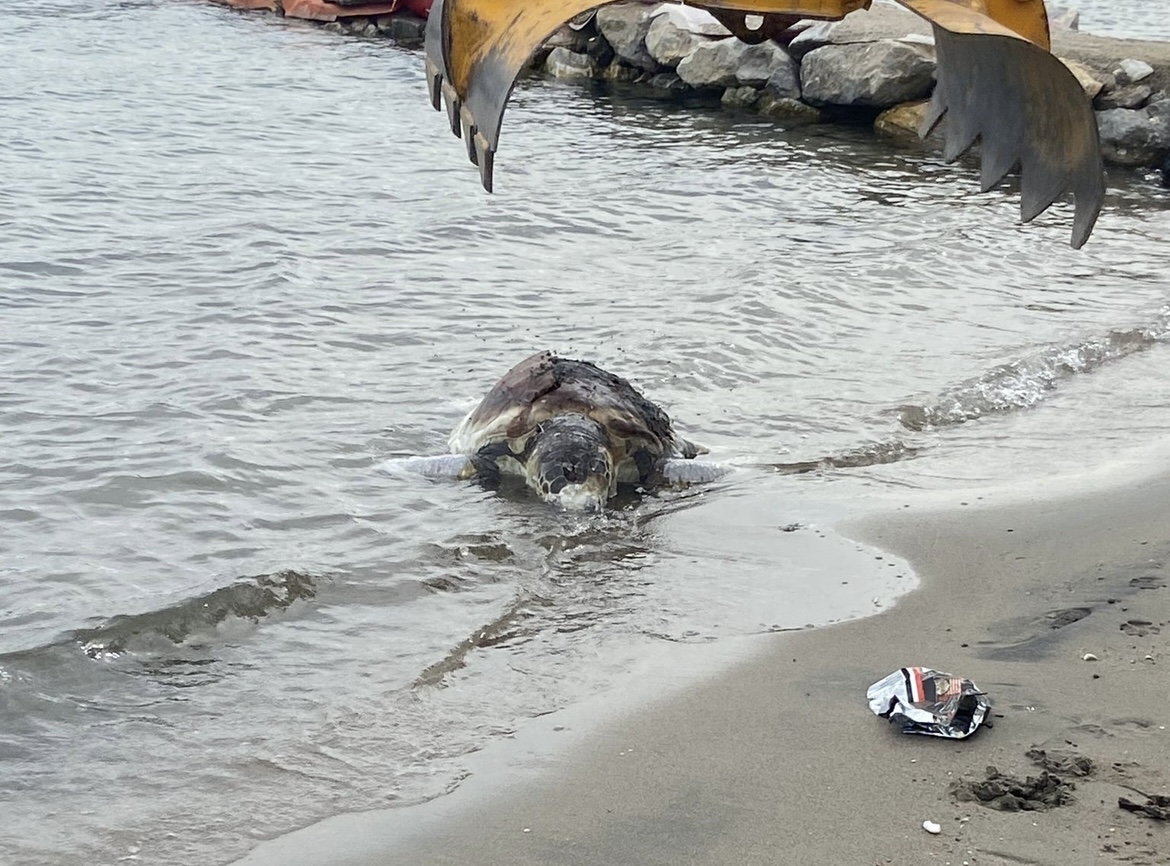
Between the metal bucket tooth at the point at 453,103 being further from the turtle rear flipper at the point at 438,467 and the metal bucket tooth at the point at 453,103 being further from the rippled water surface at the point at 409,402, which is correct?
the turtle rear flipper at the point at 438,467

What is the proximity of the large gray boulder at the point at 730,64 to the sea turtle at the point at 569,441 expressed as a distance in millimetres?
11066

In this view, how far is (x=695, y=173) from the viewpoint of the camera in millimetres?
14078

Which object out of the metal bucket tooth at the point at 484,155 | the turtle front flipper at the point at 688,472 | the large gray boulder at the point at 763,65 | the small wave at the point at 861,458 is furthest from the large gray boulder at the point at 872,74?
the metal bucket tooth at the point at 484,155

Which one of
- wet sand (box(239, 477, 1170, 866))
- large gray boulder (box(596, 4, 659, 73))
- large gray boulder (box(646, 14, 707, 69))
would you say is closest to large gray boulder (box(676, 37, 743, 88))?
large gray boulder (box(646, 14, 707, 69))

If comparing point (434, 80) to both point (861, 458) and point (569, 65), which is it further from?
point (569, 65)

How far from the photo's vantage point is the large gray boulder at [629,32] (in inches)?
759

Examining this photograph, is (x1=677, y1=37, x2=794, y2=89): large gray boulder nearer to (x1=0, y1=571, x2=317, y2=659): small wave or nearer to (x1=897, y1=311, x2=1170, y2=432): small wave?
(x1=897, y1=311, x2=1170, y2=432): small wave

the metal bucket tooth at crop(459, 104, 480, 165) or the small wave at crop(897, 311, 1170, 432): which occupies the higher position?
the metal bucket tooth at crop(459, 104, 480, 165)

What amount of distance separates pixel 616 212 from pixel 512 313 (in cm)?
319

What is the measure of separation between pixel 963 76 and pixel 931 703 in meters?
1.59

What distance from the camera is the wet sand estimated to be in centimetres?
328

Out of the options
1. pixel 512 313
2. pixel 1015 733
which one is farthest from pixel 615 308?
pixel 1015 733

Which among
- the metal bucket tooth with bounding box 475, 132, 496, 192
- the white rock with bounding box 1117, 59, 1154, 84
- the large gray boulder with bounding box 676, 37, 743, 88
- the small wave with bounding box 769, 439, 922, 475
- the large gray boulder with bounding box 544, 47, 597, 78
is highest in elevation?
the metal bucket tooth with bounding box 475, 132, 496, 192

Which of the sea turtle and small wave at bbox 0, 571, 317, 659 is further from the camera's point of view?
the sea turtle
